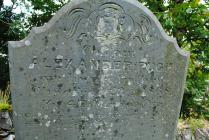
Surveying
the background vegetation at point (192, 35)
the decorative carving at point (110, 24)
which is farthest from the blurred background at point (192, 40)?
the decorative carving at point (110, 24)

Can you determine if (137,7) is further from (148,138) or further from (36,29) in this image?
(148,138)

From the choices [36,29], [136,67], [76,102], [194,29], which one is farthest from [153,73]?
[194,29]

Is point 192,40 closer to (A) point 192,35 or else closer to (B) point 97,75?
(A) point 192,35

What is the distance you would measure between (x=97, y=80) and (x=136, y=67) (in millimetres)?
362

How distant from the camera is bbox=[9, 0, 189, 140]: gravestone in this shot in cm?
390

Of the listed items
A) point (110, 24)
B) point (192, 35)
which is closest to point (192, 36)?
point (192, 35)

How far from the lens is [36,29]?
153 inches

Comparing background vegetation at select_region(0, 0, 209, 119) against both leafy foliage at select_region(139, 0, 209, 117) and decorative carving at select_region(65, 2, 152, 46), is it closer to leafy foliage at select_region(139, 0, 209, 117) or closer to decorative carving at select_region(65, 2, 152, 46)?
leafy foliage at select_region(139, 0, 209, 117)

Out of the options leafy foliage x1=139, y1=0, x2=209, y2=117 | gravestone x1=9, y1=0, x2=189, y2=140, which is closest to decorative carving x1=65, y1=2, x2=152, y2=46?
gravestone x1=9, y1=0, x2=189, y2=140

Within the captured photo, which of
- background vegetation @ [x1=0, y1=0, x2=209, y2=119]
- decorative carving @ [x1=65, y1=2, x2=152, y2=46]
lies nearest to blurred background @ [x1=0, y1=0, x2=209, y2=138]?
background vegetation @ [x1=0, y1=0, x2=209, y2=119]

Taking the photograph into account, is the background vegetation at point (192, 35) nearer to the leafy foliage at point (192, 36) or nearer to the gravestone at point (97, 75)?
the leafy foliage at point (192, 36)

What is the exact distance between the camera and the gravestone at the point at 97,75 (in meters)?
3.90

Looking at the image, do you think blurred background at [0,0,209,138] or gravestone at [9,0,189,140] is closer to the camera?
gravestone at [9,0,189,140]

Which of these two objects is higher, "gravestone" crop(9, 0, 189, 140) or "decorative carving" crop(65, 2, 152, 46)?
"decorative carving" crop(65, 2, 152, 46)
